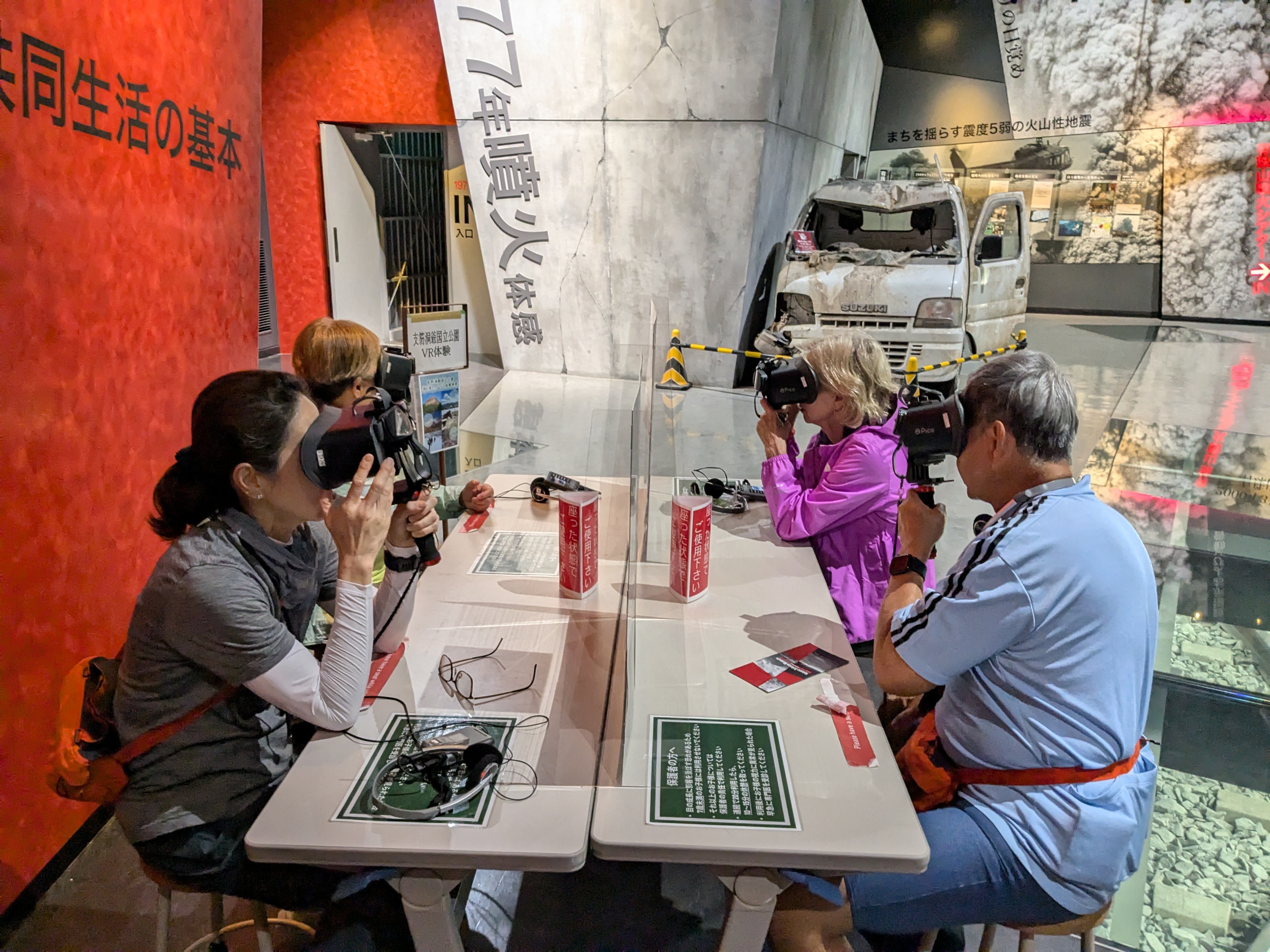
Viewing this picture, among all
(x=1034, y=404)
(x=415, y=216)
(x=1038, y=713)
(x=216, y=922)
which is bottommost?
(x=216, y=922)

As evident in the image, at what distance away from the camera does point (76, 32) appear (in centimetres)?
186

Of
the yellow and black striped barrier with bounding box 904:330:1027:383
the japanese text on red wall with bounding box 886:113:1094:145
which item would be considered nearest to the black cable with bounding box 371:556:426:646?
the yellow and black striped barrier with bounding box 904:330:1027:383

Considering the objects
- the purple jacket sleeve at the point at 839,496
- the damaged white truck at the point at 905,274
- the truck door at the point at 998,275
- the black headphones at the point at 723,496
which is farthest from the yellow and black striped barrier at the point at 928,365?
the purple jacket sleeve at the point at 839,496

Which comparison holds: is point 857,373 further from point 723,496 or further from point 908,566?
point 908,566

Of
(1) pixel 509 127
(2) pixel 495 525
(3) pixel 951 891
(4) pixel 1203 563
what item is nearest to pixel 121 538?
(2) pixel 495 525

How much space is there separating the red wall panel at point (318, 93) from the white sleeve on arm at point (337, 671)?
6345mm

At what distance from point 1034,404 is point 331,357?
5.62ft

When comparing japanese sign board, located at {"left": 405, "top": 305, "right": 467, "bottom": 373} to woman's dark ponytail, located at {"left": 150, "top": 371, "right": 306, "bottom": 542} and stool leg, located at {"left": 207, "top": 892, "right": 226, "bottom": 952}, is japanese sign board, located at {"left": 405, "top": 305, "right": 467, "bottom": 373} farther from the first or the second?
stool leg, located at {"left": 207, "top": 892, "right": 226, "bottom": 952}

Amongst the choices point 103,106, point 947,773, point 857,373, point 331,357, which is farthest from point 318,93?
point 947,773

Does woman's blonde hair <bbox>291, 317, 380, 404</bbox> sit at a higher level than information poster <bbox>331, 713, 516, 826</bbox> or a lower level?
higher

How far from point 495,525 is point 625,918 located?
3.36 feet

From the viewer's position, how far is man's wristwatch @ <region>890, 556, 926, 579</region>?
5.31ft

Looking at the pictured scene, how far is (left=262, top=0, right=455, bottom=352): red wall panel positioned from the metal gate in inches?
31.5

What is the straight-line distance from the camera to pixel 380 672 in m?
1.57
